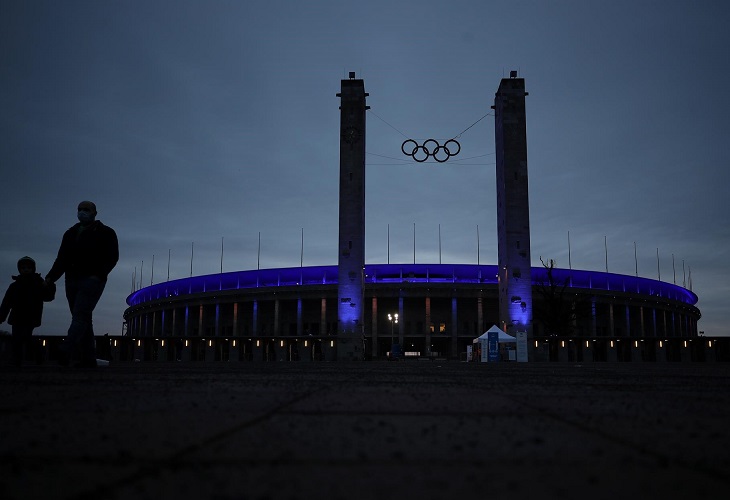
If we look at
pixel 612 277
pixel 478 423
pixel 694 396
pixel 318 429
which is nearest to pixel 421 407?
pixel 478 423

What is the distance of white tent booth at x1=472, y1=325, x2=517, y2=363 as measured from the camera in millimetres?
29750

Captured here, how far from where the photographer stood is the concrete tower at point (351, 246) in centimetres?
4103

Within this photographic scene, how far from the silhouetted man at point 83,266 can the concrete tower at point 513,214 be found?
3555 centimetres

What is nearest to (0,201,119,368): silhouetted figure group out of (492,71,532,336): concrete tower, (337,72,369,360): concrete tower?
(337,72,369,360): concrete tower

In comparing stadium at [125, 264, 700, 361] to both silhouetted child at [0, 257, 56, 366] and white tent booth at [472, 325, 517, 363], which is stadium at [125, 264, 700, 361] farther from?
silhouetted child at [0, 257, 56, 366]

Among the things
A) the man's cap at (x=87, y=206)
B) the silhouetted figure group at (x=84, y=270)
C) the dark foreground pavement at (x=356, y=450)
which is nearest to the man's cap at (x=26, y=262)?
the silhouetted figure group at (x=84, y=270)

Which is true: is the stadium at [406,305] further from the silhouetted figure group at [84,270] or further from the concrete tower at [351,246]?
the silhouetted figure group at [84,270]

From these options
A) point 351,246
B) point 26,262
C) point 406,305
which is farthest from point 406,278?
point 26,262

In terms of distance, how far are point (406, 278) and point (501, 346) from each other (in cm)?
3446

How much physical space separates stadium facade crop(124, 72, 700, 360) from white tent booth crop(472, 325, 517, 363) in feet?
17.2

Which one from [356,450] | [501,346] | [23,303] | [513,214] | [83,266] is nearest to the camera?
[356,450]

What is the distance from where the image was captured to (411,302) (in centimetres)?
6844

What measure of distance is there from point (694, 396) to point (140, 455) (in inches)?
153

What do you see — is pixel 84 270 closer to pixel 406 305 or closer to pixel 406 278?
pixel 406 305
